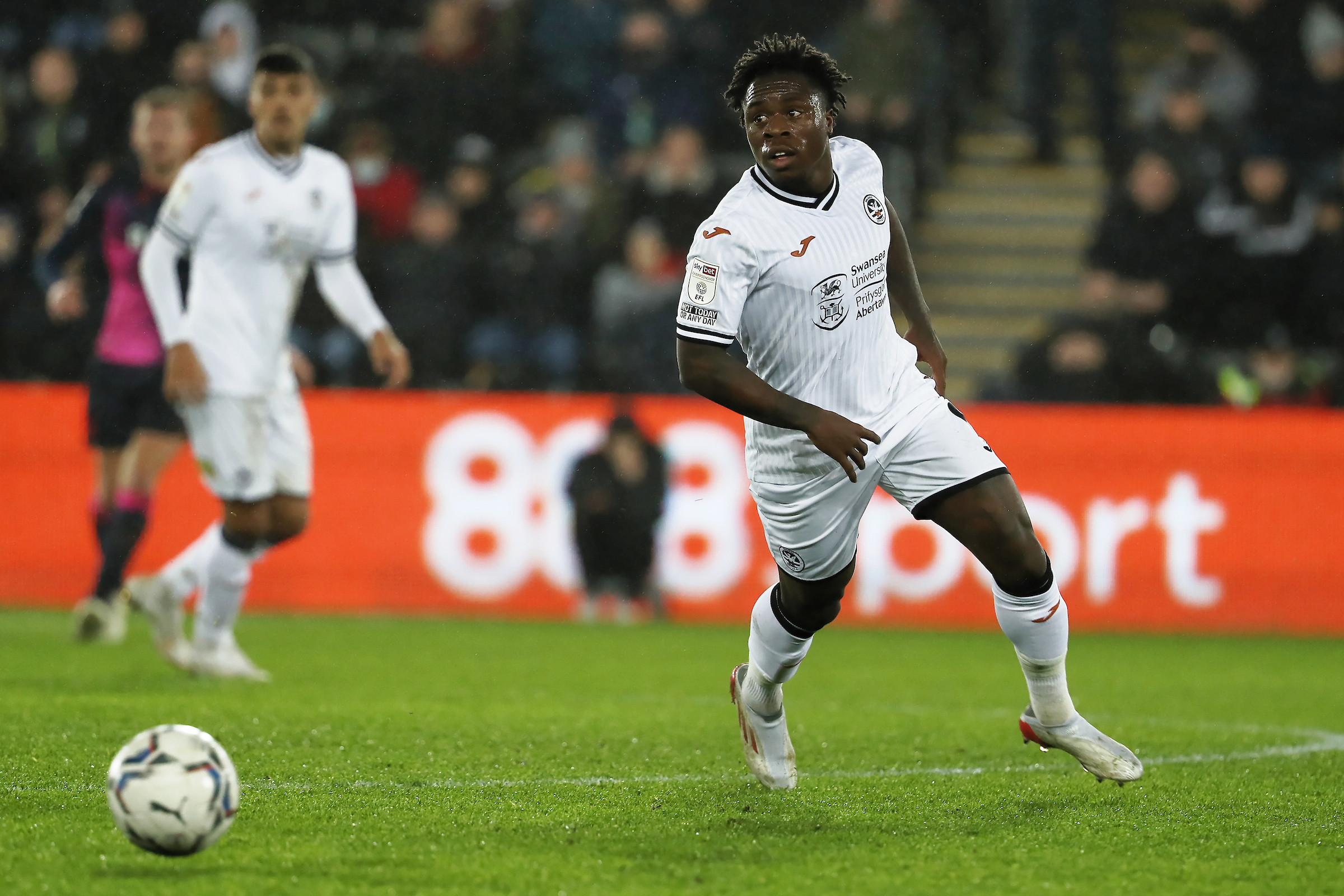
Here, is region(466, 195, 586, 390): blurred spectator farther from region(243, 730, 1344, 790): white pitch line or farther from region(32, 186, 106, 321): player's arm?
region(243, 730, 1344, 790): white pitch line

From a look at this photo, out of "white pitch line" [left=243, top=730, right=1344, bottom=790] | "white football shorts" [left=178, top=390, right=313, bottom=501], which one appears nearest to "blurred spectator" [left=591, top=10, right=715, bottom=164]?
"white football shorts" [left=178, top=390, right=313, bottom=501]

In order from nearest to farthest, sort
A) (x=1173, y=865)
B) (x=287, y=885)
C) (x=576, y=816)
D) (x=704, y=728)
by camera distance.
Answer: (x=287, y=885) < (x=1173, y=865) < (x=576, y=816) < (x=704, y=728)

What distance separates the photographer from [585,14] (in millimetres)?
14562

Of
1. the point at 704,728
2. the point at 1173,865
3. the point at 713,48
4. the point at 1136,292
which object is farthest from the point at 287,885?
the point at 713,48

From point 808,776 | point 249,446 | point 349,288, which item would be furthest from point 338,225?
point 808,776

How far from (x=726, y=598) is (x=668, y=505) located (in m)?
0.68

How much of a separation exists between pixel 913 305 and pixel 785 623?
1.04 metres

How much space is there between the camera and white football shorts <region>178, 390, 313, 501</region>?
699 cm

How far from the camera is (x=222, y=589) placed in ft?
23.5

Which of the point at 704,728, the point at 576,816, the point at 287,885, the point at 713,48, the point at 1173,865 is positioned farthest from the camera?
the point at 713,48

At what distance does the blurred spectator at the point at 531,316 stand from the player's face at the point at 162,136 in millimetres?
3909

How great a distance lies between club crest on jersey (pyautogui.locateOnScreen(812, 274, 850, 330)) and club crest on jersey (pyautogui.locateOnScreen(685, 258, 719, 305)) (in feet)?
1.01

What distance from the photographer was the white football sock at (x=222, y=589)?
7.14m

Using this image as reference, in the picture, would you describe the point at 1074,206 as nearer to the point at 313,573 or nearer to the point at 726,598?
the point at 726,598
